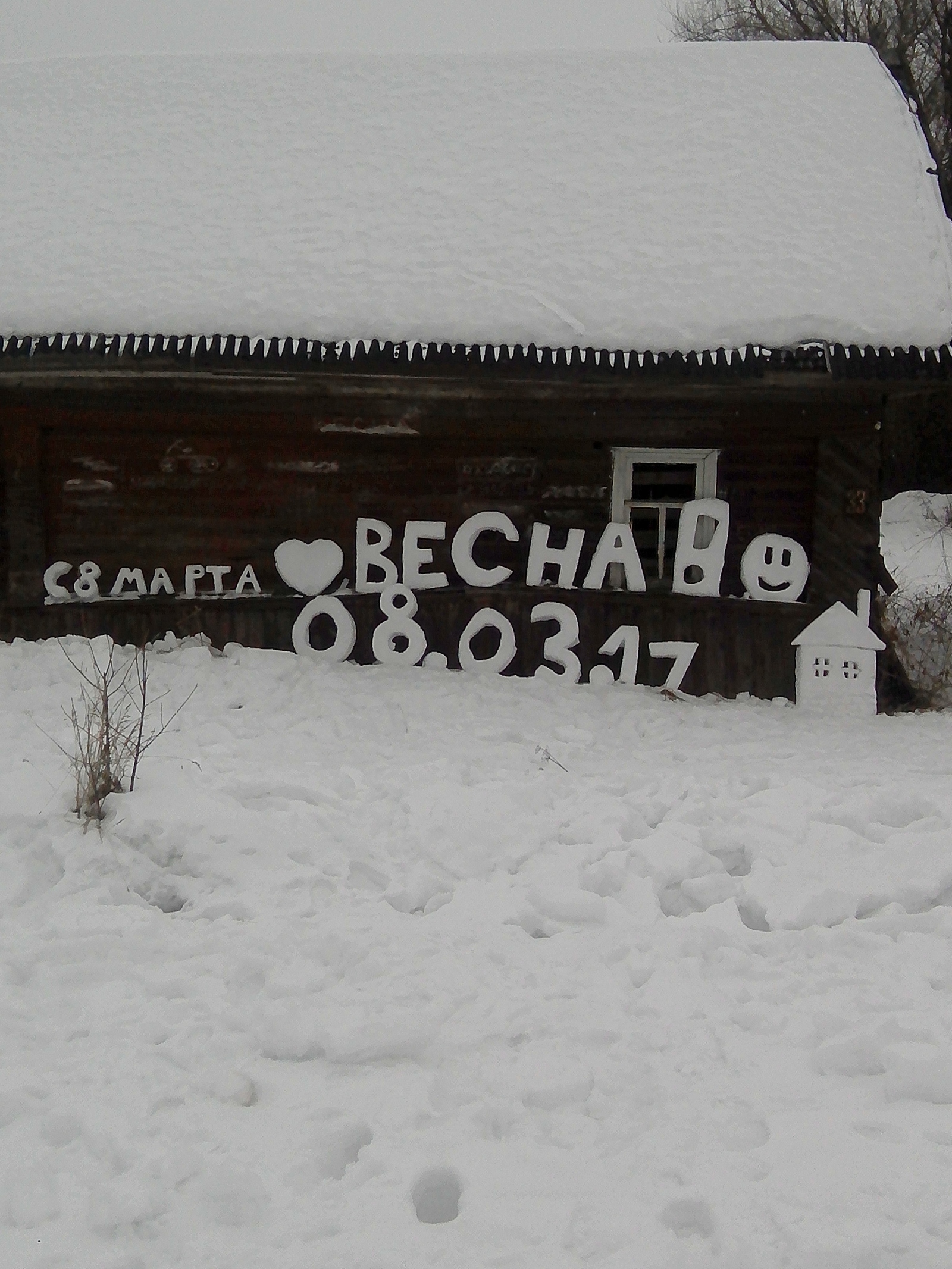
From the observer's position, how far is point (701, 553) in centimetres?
732

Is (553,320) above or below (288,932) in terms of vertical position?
above

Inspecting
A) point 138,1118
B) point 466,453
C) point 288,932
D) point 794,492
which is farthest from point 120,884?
point 794,492

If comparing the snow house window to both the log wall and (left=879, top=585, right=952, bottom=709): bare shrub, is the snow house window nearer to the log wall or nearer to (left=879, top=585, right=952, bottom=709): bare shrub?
the log wall

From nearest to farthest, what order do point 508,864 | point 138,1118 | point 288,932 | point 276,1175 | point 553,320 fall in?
1. point 276,1175
2. point 138,1118
3. point 288,932
4. point 508,864
5. point 553,320

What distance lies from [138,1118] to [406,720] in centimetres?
381

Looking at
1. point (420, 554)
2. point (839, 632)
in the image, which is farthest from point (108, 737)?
point (839, 632)

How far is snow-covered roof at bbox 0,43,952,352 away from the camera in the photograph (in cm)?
689

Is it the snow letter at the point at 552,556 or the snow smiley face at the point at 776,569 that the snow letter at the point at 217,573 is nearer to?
the snow letter at the point at 552,556

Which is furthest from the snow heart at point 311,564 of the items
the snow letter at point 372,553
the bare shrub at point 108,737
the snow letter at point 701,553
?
the snow letter at point 701,553

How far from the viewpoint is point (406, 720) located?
21.1ft

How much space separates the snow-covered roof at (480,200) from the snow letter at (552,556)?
1406 millimetres

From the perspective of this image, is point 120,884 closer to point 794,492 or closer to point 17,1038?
point 17,1038

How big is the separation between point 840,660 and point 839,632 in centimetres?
21

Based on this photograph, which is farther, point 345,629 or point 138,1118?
point 345,629
